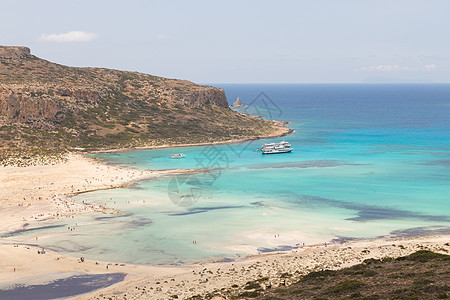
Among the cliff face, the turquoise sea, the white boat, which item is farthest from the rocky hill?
the white boat

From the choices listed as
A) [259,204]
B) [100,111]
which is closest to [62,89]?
[100,111]

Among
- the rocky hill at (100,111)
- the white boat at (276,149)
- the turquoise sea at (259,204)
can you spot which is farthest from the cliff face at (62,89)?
the white boat at (276,149)

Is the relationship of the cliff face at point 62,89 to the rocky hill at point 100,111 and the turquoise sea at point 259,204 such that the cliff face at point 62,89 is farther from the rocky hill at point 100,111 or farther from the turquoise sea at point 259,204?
the turquoise sea at point 259,204

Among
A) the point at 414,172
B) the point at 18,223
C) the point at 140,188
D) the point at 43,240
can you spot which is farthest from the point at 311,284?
the point at 414,172

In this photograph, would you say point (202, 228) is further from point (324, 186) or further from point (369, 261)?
point (324, 186)

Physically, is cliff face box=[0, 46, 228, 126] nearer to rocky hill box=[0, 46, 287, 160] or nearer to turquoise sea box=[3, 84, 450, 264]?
rocky hill box=[0, 46, 287, 160]

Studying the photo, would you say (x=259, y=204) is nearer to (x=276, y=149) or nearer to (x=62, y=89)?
(x=276, y=149)

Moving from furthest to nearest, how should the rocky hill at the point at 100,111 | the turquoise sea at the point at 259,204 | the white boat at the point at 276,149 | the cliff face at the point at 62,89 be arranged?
1. the cliff face at the point at 62,89
2. the rocky hill at the point at 100,111
3. the white boat at the point at 276,149
4. the turquoise sea at the point at 259,204
